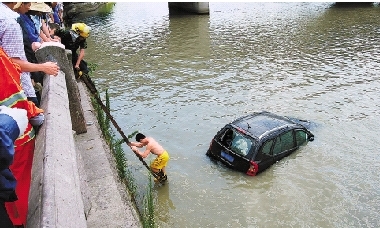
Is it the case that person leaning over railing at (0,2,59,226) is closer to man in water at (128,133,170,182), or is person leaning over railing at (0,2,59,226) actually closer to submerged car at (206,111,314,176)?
man in water at (128,133,170,182)

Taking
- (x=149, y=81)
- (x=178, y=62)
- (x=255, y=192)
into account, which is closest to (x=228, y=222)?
(x=255, y=192)

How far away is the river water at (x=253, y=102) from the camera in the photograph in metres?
9.77

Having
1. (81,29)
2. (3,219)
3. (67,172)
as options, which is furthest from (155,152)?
(3,219)

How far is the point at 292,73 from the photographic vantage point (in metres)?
20.5

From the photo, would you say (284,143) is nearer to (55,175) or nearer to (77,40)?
(77,40)

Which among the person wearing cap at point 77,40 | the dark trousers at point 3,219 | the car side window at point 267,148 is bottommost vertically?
the car side window at point 267,148

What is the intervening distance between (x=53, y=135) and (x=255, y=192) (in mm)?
7759

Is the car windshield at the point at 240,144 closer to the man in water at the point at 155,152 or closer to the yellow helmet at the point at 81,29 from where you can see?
the man in water at the point at 155,152

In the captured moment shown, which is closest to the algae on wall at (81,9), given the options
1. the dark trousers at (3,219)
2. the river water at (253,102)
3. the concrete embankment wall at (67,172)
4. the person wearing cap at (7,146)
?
the river water at (253,102)

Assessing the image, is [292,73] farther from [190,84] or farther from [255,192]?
[255,192]

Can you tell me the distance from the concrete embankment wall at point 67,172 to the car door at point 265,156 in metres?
4.57

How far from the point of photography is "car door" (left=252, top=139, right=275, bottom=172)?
10594mm

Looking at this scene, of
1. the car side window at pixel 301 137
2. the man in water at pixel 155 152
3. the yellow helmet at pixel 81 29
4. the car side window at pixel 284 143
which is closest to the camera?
the man in water at pixel 155 152

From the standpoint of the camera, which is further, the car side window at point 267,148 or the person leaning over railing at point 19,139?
the car side window at point 267,148
